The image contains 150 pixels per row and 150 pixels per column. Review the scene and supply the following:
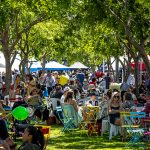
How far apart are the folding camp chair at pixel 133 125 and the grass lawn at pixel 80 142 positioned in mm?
347

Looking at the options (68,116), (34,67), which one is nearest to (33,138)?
(68,116)

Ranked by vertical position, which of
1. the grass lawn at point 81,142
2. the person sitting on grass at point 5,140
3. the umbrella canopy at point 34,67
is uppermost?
the umbrella canopy at point 34,67

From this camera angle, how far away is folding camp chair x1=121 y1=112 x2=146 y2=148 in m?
14.5

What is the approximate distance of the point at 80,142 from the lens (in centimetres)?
1567

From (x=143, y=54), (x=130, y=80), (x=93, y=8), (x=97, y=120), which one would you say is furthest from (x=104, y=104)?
(x=130, y=80)

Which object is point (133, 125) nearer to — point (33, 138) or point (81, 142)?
point (81, 142)

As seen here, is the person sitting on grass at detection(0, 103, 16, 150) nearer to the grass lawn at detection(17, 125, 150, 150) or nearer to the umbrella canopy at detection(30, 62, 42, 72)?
the grass lawn at detection(17, 125, 150, 150)

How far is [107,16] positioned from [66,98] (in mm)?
5101

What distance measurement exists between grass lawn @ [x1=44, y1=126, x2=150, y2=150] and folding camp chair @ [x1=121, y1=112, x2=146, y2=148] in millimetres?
347

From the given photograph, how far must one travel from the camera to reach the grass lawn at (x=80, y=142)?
14.7 metres

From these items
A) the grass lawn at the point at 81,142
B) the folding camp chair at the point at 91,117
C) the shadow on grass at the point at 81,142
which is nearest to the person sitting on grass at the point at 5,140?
the grass lawn at the point at 81,142

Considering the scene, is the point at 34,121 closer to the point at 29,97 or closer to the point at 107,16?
the point at 29,97

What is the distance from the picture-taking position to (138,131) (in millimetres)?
14172

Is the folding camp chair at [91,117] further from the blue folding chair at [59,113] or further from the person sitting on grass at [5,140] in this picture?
the person sitting on grass at [5,140]
